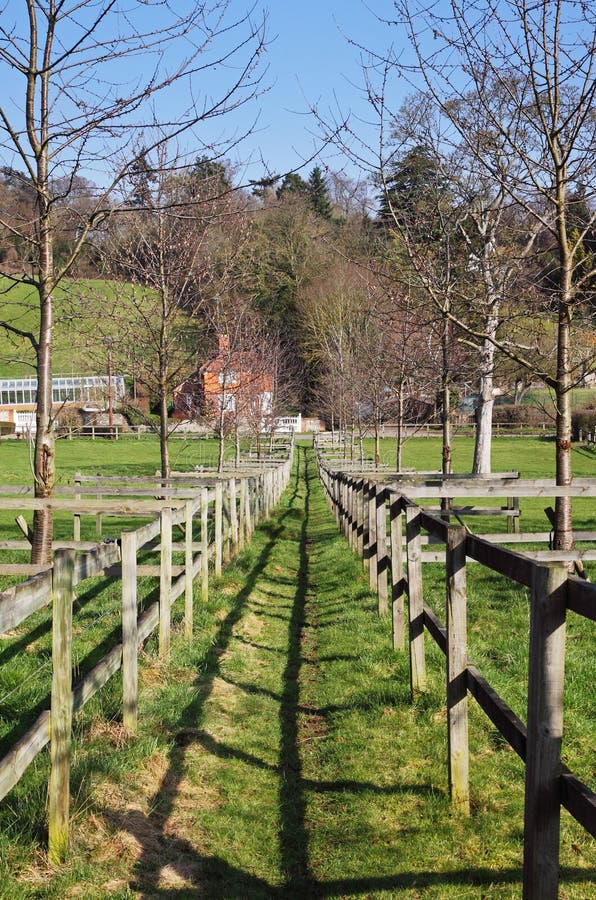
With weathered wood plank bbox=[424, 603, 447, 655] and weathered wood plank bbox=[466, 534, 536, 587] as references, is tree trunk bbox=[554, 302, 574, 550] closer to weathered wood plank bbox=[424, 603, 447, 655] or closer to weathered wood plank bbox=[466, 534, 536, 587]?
weathered wood plank bbox=[424, 603, 447, 655]

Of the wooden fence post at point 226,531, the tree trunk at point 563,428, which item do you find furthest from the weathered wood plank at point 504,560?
the wooden fence post at point 226,531

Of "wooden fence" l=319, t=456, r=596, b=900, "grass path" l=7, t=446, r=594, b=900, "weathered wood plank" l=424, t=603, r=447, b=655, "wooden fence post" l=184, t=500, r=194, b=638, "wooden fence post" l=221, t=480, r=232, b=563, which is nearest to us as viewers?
"wooden fence" l=319, t=456, r=596, b=900

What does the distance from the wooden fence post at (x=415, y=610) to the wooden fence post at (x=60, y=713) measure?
9.13 ft

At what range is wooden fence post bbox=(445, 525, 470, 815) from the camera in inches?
180

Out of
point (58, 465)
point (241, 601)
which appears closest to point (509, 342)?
point (241, 601)

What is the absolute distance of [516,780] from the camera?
4.87 meters

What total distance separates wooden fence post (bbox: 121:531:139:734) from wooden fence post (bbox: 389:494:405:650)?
2.40 m

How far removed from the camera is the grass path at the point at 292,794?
156 inches

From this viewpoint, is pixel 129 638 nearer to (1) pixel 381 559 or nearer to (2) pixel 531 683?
(2) pixel 531 683

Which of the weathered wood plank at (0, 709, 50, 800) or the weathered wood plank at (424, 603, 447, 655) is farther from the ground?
the weathered wood plank at (424, 603, 447, 655)

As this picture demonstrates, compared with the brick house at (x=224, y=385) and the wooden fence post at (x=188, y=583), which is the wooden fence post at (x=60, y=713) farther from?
the brick house at (x=224, y=385)

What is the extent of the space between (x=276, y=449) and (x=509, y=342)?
4321cm

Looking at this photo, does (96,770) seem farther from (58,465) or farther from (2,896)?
(58,465)

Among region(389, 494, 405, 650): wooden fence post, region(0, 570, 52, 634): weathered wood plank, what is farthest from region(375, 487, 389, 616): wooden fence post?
region(0, 570, 52, 634): weathered wood plank
